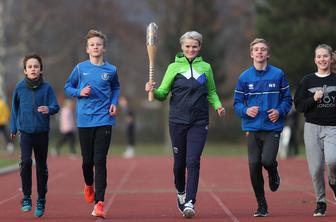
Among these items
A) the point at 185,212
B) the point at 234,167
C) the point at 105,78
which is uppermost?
the point at 105,78

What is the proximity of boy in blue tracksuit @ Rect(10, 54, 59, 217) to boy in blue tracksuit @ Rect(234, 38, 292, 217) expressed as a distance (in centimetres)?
239

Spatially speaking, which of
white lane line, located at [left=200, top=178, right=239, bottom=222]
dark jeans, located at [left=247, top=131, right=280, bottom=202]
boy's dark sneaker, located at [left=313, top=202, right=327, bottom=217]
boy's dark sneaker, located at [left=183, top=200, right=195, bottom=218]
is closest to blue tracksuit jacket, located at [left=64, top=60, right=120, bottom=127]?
boy's dark sneaker, located at [left=183, top=200, right=195, bottom=218]

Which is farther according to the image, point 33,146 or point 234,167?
point 234,167

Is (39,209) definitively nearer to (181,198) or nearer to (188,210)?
(181,198)

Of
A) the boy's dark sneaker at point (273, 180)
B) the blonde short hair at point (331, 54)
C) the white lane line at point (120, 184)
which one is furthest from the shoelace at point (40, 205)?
the blonde short hair at point (331, 54)

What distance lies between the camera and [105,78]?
448 inches

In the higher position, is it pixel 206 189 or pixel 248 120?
pixel 248 120

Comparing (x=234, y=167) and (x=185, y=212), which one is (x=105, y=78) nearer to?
(x=185, y=212)

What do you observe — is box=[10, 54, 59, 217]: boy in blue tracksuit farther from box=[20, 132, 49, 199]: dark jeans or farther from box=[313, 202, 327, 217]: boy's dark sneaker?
box=[313, 202, 327, 217]: boy's dark sneaker

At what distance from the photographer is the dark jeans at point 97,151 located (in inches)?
440

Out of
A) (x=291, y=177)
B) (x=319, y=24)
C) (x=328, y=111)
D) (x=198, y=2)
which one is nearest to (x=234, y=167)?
(x=291, y=177)

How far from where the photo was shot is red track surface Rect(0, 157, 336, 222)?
11492mm

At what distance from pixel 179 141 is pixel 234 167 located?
13.0m

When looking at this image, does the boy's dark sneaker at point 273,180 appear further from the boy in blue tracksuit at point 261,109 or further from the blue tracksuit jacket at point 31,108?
the blue tracksuit jacket at point 31,108
